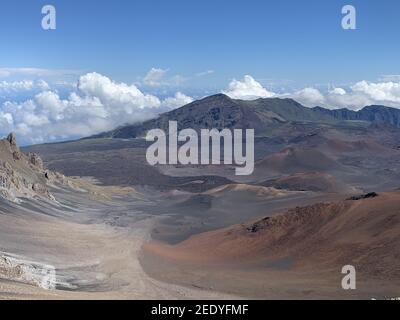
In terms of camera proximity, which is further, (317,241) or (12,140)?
(12,140)

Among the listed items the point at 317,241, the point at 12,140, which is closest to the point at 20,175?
the point at 12,140

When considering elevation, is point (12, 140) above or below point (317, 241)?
above

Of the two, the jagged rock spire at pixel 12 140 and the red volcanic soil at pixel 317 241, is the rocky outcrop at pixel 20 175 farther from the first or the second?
the red volcanic soil at pixel 317 241

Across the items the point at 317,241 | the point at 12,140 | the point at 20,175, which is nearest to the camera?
the point at 317,241

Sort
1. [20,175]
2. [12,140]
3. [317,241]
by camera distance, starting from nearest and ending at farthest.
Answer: [317,241] → [20,175] → [12,140]

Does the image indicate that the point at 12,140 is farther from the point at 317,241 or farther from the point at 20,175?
the point at 317,241

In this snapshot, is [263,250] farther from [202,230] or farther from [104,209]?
[104,209]

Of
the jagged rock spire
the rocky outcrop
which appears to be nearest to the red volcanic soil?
the rocky outcrop
